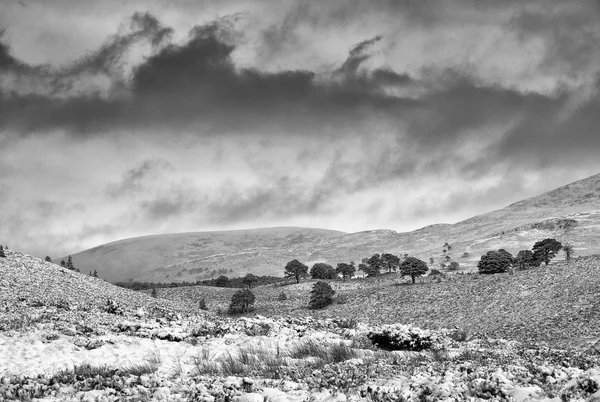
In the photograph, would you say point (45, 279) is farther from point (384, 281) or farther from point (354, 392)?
point (384, 281)

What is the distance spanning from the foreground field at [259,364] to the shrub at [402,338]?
37 mm

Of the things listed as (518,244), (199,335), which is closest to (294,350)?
(199,335)

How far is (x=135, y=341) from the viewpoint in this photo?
1620 centimetres

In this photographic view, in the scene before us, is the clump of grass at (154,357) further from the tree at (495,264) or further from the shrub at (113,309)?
the tree at (495,264)

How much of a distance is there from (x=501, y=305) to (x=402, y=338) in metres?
31.3

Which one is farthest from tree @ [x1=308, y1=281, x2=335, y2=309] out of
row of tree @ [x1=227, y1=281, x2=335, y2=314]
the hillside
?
the hillside

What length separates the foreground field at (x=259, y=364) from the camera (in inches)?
337

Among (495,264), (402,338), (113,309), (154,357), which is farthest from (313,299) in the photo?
(154,357)

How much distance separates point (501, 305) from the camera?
42.8 meters

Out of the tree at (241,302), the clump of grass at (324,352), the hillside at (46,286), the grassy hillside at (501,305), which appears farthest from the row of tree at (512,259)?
the clump of grass at (324,352)

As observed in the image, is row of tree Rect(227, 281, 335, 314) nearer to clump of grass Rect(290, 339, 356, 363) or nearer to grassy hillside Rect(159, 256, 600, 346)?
grassy hillside Rect(159, 256, 600, 346)

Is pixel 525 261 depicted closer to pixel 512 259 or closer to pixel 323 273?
pixel 512 259

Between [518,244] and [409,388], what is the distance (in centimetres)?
15978

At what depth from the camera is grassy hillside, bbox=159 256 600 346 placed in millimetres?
31080
